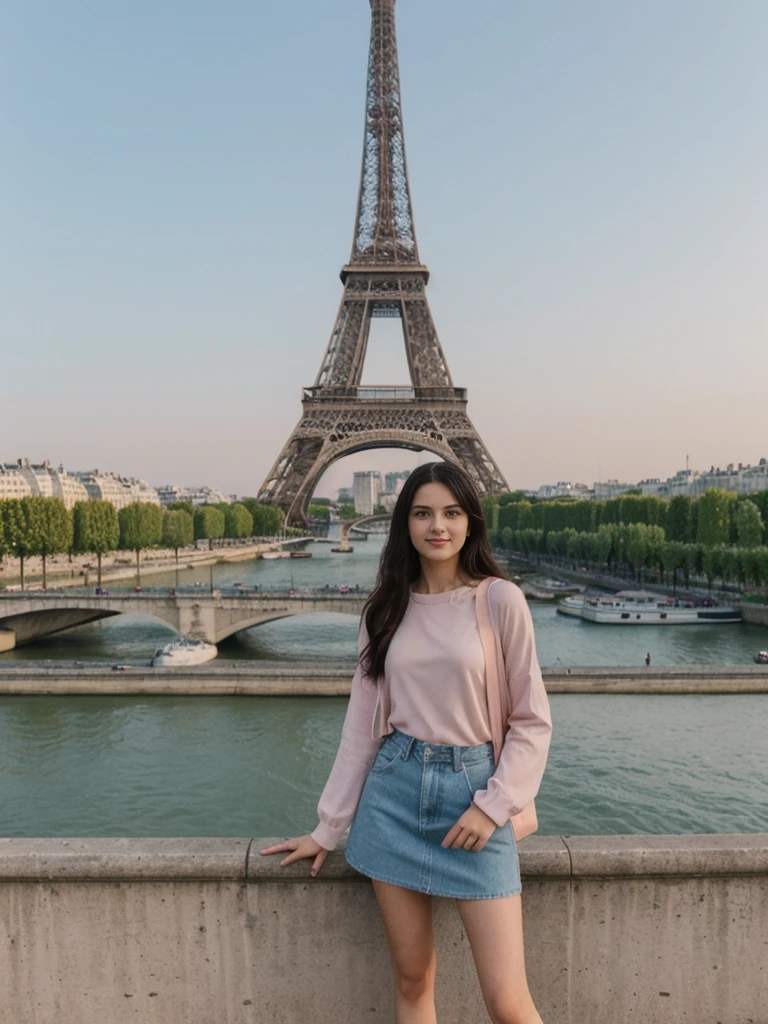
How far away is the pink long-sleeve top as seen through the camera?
188 centimetres

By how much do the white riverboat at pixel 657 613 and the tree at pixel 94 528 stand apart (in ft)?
77.2

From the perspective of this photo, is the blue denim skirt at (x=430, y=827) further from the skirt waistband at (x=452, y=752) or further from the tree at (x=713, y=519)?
the tree at (x=713, y=519)

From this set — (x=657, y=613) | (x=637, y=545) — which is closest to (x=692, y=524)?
(x=637, y=545)

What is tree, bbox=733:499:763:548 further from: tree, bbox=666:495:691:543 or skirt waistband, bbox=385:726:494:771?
skirt waistband, bbox=385:726:494:771

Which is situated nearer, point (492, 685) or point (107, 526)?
point (492, 685)

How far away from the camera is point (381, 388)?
2142 inches

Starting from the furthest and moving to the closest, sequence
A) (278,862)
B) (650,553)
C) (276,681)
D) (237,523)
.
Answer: (237,523), (650,553), (276,681), (278,862)

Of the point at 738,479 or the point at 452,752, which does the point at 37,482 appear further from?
the point at 452,752

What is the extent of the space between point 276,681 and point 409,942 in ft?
50.8

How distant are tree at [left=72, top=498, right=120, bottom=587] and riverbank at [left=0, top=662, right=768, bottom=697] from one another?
2282 centimetres

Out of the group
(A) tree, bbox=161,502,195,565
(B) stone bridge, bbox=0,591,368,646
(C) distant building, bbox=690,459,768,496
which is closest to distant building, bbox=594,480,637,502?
(C) distant building, bbox=690,459,768,496

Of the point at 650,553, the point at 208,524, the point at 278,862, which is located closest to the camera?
the point at 278,862

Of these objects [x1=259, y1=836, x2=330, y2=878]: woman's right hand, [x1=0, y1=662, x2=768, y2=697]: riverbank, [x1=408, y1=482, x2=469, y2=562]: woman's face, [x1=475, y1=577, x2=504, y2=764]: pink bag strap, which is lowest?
[x1=0, y1=662, x2=768, y2=697]: riverbank

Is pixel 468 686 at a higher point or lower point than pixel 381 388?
lower
